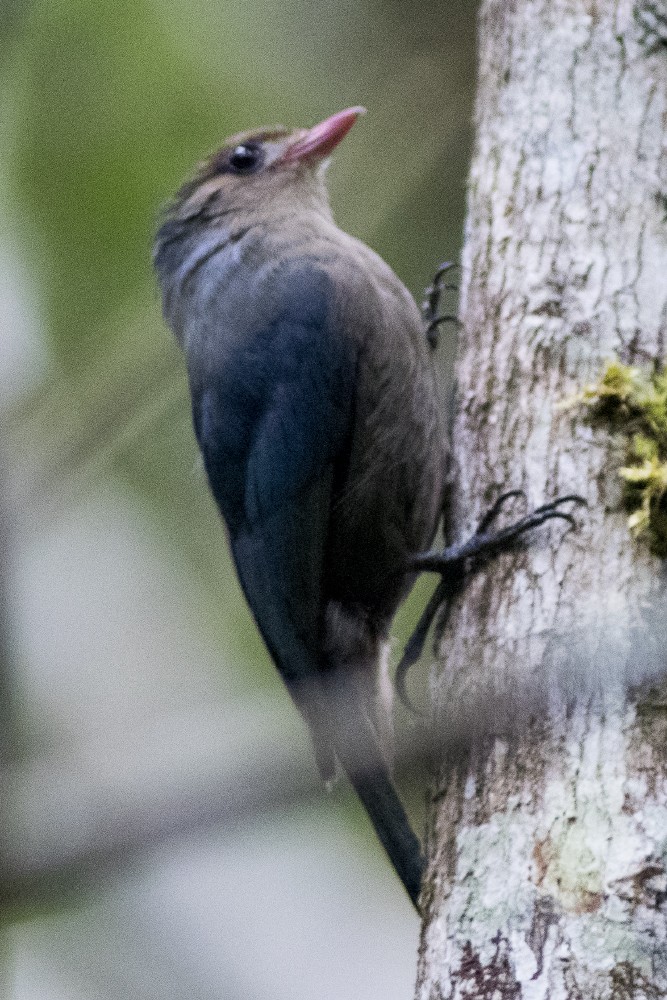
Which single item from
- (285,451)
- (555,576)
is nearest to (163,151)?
(285,451)

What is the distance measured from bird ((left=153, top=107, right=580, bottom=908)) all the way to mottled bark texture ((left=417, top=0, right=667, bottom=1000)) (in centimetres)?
37

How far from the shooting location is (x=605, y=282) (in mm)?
3072

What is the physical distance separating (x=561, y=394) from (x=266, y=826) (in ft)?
5.15

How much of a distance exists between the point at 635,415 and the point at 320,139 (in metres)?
1.89

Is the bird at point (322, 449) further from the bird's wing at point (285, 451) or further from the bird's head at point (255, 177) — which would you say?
the bird's head at point (255, 177)

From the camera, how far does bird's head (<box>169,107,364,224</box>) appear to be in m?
4.32

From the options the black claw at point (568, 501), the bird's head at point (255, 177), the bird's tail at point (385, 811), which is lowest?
the bird's tail at point (385, 811)

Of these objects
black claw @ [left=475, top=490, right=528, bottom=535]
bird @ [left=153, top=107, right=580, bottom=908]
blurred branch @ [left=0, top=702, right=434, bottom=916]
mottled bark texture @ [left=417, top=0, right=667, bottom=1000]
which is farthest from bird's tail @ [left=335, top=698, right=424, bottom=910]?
blurred branch @ [left=0, top=702, right=434, bottom=916]

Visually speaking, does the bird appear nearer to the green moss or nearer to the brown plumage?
the brown plumage

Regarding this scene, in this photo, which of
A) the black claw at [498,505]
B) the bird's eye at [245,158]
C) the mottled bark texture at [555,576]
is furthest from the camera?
the bird's eye at [245,158]

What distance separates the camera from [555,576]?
9.01 ft

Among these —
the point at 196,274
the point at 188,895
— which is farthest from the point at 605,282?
the point at 188,895

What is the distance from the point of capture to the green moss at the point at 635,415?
2.75 meters

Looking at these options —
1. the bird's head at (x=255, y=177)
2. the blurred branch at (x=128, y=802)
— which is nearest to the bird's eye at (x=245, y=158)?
the bird's head at (x=255, y=177)
